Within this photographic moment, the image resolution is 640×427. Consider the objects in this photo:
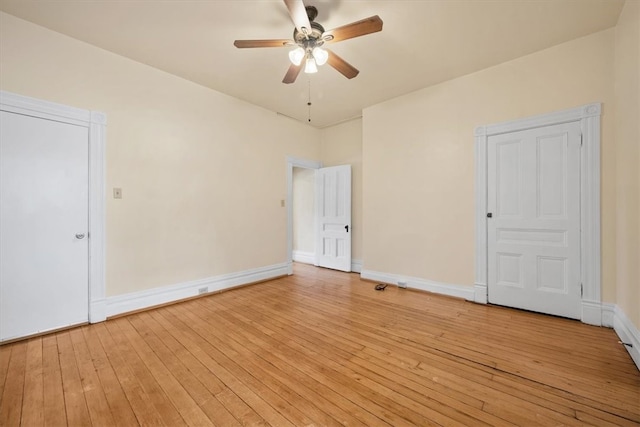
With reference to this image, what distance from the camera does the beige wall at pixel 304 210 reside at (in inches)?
243

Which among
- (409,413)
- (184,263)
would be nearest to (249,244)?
(184,263)

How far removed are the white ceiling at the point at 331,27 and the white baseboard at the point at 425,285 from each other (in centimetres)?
292

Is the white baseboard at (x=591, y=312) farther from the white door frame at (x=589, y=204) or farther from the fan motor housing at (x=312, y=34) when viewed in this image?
the fan motor housing at (x=312, y=34)

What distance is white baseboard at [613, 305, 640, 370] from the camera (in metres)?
2.02

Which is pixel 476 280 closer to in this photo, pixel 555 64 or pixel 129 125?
pixel 555 64

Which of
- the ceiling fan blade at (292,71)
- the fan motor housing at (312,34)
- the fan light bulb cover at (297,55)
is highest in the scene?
the fan motor housing at (312,34)

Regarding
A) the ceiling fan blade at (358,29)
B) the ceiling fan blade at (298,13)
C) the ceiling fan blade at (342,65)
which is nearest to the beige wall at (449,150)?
the ceiling fan blade at (342,65)

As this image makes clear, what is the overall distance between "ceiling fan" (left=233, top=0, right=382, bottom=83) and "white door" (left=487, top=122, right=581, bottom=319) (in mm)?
2314

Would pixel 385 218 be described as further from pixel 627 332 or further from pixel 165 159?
pixel 165 159

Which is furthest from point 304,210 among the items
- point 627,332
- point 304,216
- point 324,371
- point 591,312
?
point 627,332

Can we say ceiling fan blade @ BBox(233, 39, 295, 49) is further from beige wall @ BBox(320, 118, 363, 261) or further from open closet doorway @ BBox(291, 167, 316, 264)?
open closet doorway @ BBox(291, 167, 316, 264)

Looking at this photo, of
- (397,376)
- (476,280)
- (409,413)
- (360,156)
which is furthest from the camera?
(360,156)

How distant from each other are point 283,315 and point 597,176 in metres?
3.71

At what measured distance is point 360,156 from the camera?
16.6 feet
